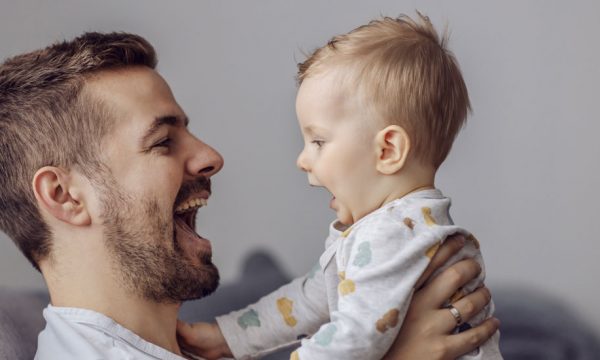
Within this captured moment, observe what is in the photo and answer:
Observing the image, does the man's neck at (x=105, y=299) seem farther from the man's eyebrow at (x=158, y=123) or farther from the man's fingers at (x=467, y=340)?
the man's fingers at (x=467, y=340)

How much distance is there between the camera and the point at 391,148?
1.54 meters

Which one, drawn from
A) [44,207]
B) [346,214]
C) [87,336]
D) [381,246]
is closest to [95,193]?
[44,207]

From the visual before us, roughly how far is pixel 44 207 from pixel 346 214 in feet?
1.89

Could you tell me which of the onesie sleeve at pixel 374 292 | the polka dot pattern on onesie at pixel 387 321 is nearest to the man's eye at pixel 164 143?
the onesie sleeve at pixel 374 292

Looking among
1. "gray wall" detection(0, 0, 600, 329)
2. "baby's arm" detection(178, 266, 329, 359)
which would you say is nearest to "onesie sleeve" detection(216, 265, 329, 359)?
"baby's arm" detection(178, 266, 329, 359)

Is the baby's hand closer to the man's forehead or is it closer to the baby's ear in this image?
the man's forehead

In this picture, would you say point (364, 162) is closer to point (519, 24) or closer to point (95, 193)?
point (95, 193)

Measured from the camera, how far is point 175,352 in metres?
1.76

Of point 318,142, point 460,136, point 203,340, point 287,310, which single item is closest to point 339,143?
point 318,142

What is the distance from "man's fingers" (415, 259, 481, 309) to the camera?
1.54 meters

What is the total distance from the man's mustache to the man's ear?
19 centimetres

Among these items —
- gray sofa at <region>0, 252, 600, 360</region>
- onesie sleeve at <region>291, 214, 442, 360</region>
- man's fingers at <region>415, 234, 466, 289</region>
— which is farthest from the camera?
gray sofa at <region>0, 252, 600, 360</region>

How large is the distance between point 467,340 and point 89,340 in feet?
2.21

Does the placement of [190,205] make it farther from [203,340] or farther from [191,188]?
[203,340]
